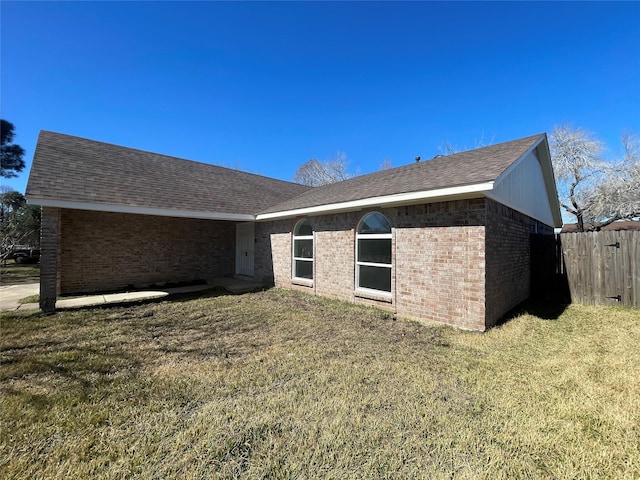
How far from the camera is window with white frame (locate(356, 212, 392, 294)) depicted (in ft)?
23.6

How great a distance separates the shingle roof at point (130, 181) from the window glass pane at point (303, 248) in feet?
9.43

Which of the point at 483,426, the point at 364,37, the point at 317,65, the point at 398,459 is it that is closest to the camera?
the point at 398,459

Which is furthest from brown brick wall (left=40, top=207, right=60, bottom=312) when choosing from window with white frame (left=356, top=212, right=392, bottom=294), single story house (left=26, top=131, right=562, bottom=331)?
window with white frame (left=356, top=212, right=392, bottom=294)

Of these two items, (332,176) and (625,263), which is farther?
(332,176)

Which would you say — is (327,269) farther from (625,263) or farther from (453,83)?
(453,83)

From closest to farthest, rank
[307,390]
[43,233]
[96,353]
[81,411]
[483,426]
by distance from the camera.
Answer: [483,426] < [81,411] < [307,390] < [96,353] < [43,233]

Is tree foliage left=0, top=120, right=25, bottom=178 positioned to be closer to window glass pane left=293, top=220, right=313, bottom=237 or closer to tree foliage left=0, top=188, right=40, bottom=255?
tree foliage left=0, top=188, right=40, bottom=255

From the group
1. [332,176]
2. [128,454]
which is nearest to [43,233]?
[128,454]

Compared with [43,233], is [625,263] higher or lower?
lower

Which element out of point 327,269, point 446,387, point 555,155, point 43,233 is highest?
point 555,155

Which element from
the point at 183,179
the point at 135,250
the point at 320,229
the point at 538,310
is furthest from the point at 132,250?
the point at 538,310

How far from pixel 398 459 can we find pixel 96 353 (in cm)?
486

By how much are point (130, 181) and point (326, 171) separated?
75.8 feet

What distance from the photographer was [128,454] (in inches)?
87.6
